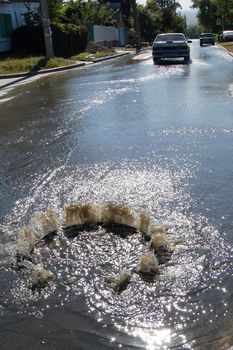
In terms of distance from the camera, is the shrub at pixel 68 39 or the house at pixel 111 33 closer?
the shrub at pixel 68 39

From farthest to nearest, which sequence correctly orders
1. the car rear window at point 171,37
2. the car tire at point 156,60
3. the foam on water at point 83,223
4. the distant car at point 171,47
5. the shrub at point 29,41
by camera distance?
1. the shrub at point 29,41
2. the car tire at point 156,60
3. the car rear window at point 171,37
4. the distant car at point 171,47
5. the foam on water at point 83,223

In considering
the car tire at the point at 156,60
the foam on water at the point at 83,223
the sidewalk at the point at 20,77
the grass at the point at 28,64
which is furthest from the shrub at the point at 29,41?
the foam on water at the point at 83,223

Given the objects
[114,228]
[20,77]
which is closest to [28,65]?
[20,77]

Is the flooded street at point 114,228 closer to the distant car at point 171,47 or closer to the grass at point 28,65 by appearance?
the grass at point 28,65

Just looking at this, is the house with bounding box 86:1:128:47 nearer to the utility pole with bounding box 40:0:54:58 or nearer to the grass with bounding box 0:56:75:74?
the utility pole with bounding box 40:0:54:58

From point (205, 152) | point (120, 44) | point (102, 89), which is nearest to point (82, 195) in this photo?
point (205, 152)
